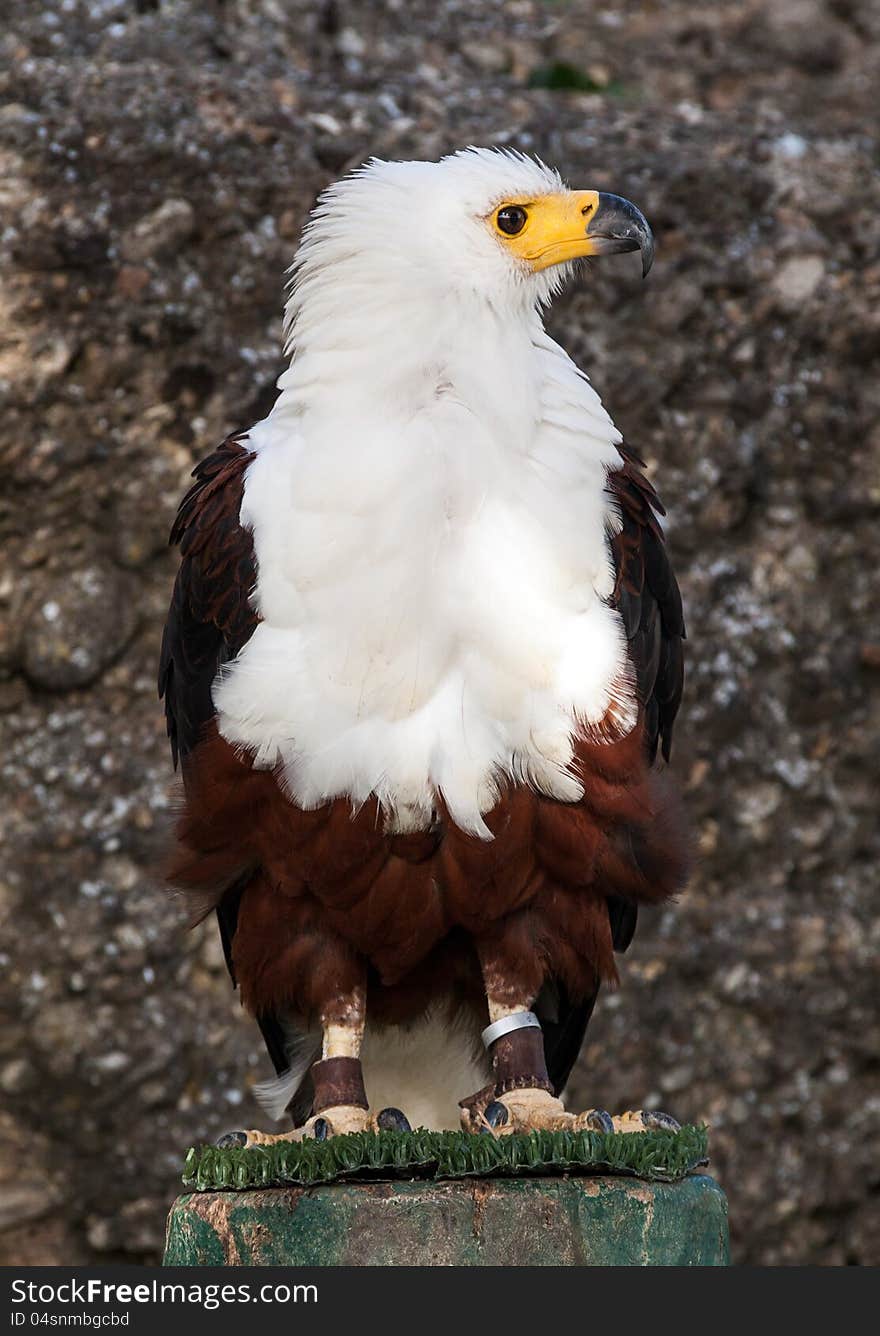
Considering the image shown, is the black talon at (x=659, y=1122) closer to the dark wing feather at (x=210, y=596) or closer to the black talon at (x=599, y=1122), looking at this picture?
the black talon at (x=599, y=1122)

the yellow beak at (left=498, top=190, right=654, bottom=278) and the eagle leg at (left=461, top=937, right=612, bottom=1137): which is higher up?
the yellow beak at (left=498, top=190, right=654, bottom=278)

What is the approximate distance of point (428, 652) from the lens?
328 centimetres

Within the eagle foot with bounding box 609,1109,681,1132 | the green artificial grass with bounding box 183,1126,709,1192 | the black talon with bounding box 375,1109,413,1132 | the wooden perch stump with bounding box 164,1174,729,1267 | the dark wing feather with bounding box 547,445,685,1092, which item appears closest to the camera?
the wooden perch stump with bounding box 164,1174,729,1267

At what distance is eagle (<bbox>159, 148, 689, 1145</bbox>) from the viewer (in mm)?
3289

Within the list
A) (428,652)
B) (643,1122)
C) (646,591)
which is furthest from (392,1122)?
(646,591)

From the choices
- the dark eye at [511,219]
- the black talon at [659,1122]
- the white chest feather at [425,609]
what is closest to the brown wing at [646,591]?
the white chest feather at [425,609]

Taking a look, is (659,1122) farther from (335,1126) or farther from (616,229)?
(616,229)

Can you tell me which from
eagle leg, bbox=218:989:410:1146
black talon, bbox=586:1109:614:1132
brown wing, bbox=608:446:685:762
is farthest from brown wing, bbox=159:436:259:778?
black talon, bbox=586:1109:614:1132

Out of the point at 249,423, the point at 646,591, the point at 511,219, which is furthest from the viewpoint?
the point at 249,423

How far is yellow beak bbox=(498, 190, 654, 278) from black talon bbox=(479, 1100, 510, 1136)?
5.96ft

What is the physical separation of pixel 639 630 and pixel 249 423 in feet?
8.66

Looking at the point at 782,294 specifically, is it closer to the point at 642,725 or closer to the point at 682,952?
the point at 682,952

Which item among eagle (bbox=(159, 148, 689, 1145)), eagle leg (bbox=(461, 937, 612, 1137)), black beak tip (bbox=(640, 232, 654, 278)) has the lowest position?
eagle leg (bbox=(461, 937, 612, 1137))

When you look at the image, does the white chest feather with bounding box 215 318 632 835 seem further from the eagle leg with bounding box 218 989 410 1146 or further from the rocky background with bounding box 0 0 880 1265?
the rocky background with bounding box 0 0 880 1265
